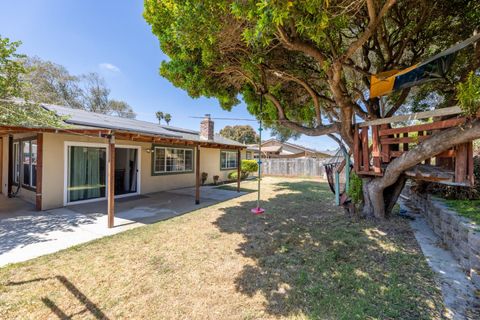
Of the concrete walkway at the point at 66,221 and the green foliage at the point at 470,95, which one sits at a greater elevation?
the green foliage at the point at 470,95

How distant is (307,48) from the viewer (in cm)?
412

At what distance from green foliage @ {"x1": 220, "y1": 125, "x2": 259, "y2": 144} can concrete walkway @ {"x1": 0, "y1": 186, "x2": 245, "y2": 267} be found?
31644mm

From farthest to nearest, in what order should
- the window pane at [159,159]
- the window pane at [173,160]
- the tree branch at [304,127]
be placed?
the window pane at [173,160] → the window pane at [159,159] → the tree branch at [304,127]

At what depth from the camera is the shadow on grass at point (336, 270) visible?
7.88 feet

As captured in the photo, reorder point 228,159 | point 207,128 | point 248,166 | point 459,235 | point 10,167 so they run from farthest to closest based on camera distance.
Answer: point 248,166 < point 228,159 < point 207,128 < point 10,167 < point 459,235

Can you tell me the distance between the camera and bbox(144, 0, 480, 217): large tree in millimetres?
3279


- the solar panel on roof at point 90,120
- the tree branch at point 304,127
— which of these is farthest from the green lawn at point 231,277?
the solar panel on roof at point 90,120

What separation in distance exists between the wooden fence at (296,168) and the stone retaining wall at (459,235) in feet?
40.6

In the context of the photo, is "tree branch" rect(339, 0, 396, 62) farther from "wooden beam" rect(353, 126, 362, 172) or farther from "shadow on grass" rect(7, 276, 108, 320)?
"shadow on grass" rect(7, 276, 108, 320)

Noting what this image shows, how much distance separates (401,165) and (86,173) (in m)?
9.01

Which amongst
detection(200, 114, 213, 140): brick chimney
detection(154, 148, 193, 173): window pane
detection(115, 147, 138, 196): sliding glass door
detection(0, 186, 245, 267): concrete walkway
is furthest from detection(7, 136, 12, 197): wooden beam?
detection(200, 114, 213, 140): brick chimney

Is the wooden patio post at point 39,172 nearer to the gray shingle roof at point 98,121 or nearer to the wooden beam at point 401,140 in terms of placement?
the gray shingle roof at point 98,121

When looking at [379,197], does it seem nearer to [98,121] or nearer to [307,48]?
[307,48]

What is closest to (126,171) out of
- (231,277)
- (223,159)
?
(223,159)
